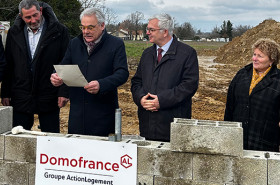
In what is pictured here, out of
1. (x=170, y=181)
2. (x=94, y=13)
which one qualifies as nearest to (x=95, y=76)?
(x=94, y=13)

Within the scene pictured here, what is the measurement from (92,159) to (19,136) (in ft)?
2.68

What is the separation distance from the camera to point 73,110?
168 inches

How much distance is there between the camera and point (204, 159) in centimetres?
333

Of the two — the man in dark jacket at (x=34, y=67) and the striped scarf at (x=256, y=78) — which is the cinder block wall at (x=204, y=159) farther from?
the man in dark jacket at (x=34, y=67)

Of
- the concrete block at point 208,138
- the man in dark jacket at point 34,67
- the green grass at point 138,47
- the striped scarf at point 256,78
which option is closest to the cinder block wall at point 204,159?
the concrete block at point 208,138

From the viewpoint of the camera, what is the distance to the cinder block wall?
10.5 feet

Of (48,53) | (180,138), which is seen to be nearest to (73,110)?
(48,53)

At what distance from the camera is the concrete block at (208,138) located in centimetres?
319

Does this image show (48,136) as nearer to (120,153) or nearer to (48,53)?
(120,153)

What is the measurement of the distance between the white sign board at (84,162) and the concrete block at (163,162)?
8 centimetres

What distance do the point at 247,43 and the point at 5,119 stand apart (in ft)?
121

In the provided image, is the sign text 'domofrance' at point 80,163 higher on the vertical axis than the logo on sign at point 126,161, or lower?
lower

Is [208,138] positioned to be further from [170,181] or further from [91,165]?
[91,165]

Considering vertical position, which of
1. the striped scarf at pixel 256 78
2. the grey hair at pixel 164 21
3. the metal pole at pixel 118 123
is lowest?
the metal pole at pixel 118 123
